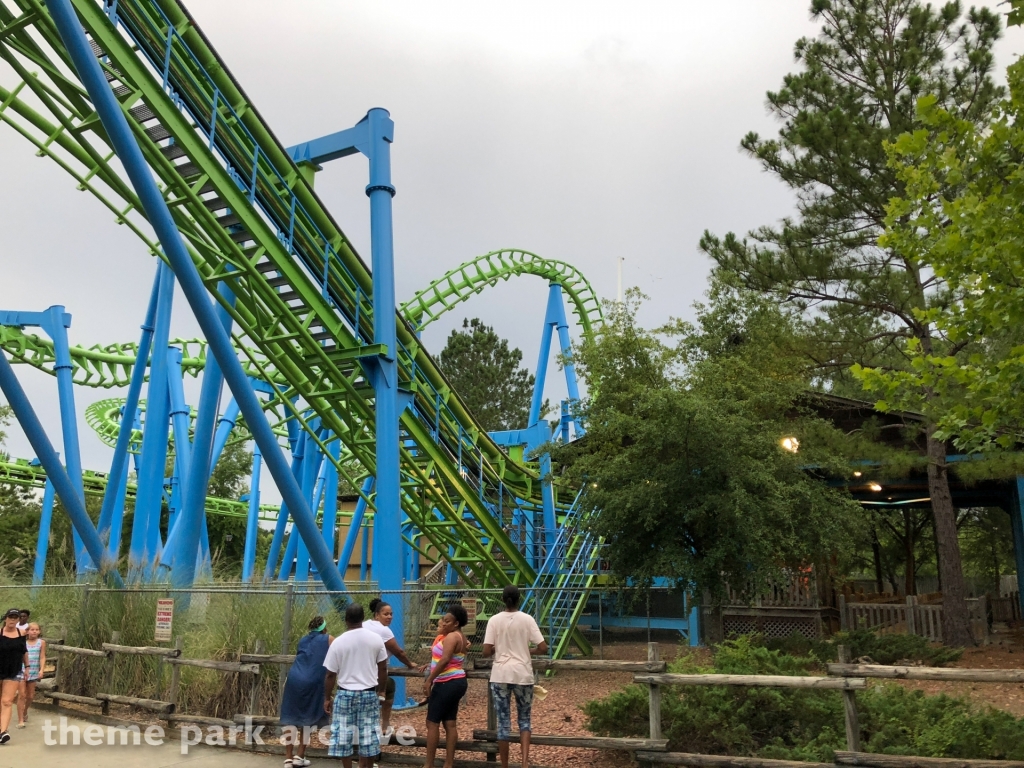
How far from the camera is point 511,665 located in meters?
6.60

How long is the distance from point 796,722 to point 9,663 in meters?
7.74

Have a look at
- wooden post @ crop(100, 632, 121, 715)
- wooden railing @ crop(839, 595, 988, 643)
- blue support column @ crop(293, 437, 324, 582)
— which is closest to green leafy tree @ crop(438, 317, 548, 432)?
blue support column @ crop(293, 437, 324, 582)

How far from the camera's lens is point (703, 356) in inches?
609

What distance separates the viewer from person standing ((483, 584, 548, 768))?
6.58 metres

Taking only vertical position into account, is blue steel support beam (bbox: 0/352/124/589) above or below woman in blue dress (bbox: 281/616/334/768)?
above

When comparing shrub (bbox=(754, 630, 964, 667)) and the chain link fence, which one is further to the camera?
shrub (bbox=(754, 630, 964, 667))

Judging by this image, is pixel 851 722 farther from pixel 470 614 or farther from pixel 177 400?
pixel 177 400

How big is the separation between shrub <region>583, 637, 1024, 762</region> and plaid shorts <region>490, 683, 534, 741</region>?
40.1 inches

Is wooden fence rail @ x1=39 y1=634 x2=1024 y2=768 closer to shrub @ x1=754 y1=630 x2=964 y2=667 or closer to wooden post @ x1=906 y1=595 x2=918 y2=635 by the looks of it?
shrub @ x1=754 y1=630 x2=964 y2=667

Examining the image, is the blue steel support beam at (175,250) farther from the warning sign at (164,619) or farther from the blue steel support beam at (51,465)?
the blue steel support beam at (51,465)

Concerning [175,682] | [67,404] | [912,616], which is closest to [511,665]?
[175,682]

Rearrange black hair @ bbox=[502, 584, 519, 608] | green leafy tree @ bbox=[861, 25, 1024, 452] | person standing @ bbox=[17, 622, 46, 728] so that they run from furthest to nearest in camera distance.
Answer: person standing @ bbox=[17, 622, 46, 728] → green leafy tree @ bbox=[861, 25, 1024, 452] → black hair @ bbox=[502, 584, 519, 608]

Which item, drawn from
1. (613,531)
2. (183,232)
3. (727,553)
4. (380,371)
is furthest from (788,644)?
(183,232)

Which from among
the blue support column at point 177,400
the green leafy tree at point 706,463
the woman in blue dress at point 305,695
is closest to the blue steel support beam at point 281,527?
the blue support column at point 177,400
